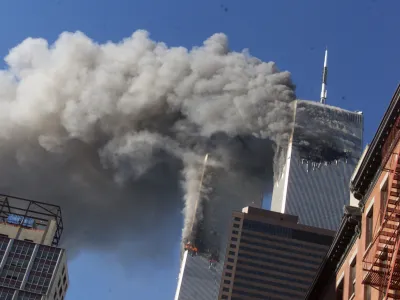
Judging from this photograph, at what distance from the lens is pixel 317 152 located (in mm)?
188500

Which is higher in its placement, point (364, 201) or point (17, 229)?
point (17, 229)

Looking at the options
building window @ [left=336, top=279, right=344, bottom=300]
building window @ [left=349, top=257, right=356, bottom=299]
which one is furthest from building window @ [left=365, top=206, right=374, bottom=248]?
building window @ [left=336, top=279, right=344, bottom=300]

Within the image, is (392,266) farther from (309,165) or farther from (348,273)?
(309,165)

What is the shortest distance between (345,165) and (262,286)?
38690mm

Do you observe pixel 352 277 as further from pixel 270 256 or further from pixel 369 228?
pixel 270 256

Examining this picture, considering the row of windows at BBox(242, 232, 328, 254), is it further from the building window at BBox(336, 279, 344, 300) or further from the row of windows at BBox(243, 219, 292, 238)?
the building window at BBox(336, 279, 344, 300)

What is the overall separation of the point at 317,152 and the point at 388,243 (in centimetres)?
15817

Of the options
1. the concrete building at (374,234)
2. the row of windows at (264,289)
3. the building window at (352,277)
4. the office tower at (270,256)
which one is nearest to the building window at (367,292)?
the concrete building at (374,234)

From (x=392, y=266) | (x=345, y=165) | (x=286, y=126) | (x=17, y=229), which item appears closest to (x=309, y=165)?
(x=345, y=165)

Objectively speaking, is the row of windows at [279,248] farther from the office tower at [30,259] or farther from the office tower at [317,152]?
the office tower at [30,259]

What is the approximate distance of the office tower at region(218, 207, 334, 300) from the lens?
567ft

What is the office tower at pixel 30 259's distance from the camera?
359ft

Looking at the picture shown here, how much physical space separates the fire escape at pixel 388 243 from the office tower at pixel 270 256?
13782 cm

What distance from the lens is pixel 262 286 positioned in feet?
569
